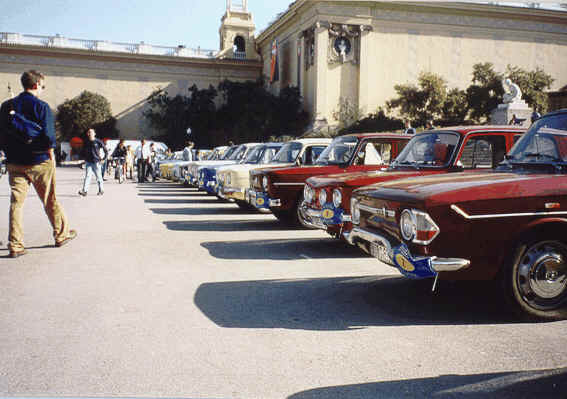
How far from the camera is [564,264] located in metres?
4.48

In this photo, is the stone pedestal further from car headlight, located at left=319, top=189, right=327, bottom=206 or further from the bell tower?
the bell tower

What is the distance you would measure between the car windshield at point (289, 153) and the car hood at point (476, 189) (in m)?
6.56

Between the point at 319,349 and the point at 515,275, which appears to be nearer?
the point at 319,349

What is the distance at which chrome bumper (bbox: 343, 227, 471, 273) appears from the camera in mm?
4270

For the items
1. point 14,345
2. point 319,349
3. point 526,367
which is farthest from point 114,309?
point 526,367

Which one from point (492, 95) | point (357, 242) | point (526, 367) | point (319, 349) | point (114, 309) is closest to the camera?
point (526, 367)

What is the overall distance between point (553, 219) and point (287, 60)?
2071 inches

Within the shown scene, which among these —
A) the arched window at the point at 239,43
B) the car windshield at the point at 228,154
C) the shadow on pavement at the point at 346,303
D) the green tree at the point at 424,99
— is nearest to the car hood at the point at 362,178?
the shadow on pavement at the point at 346,303

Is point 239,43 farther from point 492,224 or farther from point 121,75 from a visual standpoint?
point 492,224

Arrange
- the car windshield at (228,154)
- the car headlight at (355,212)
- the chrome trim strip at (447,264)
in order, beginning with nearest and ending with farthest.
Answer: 1. the chrome trim strip at (447,264)
2. the car headlight at (355,212)
3. the car windshield at (228,154)

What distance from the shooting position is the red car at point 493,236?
429cm

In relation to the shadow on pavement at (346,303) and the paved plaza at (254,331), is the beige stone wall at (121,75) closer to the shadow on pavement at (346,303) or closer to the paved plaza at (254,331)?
the paved plaza at (254,331)

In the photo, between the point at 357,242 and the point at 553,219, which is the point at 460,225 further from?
the point at 357,242

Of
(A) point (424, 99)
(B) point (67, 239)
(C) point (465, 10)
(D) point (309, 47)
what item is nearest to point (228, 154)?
(B) point (67, 239)
